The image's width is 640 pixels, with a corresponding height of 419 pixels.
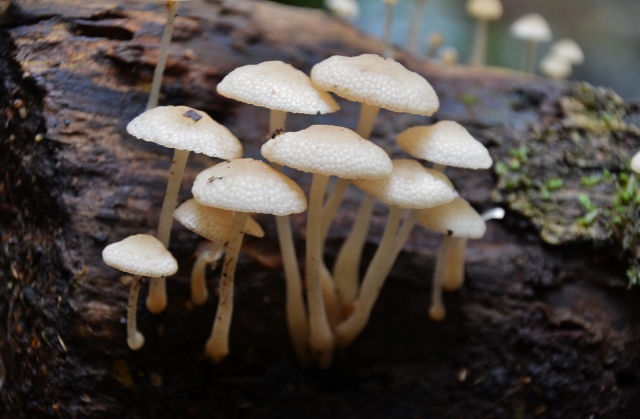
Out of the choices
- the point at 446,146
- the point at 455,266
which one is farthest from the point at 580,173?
the point at 446,146

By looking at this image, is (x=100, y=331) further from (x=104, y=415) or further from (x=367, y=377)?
(x=367, y=377)

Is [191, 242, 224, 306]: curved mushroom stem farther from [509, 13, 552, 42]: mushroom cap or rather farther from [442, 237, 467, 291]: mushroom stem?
[509, 13, 552, 42]: mushroom cap

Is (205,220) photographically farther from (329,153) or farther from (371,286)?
(371,286)

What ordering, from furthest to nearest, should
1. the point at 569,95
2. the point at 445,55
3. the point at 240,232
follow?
the point at 445,55
the point at 569,95
the point at 240,232

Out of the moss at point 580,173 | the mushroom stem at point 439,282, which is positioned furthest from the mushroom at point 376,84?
the moss at point 580,173

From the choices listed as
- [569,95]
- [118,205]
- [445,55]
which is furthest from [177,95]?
[445,55]

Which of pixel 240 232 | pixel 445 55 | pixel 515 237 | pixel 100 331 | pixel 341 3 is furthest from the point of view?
pixel 445 55

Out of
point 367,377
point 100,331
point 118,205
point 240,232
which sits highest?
point 240,232
